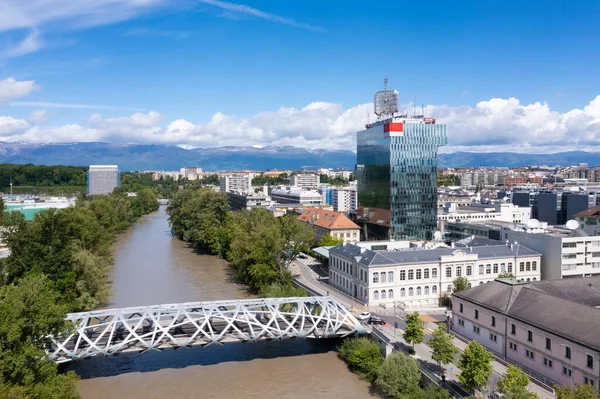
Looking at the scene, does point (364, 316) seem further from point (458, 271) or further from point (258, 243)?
point (258, 243)

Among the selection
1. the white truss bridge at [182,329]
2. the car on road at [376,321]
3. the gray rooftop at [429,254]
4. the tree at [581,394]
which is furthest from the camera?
the gray rooftop at [429,254]

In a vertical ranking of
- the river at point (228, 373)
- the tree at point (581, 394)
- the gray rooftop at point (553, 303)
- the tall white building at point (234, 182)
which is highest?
the tall white building at point (234, 182)

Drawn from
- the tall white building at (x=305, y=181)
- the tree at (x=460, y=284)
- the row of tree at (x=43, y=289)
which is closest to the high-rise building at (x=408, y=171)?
the tree at (x=460, y=284)

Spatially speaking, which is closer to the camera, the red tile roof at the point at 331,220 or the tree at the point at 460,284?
the tree at the point at 460,284

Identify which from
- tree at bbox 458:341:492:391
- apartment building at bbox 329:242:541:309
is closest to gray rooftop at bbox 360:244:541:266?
apartment building at bbox 329:242:541:309

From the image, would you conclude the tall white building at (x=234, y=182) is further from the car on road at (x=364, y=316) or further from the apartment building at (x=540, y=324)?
the apartment building at (x=540, y=324)

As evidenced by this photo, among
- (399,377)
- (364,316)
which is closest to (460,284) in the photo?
(364,316)

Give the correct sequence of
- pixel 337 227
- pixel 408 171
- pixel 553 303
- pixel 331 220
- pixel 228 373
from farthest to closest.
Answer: pixel 331 220 → pixel 337 227 → pixel 408 171 → pixel 228 373 → pixel 553 303

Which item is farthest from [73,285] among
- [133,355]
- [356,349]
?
[356,349]
